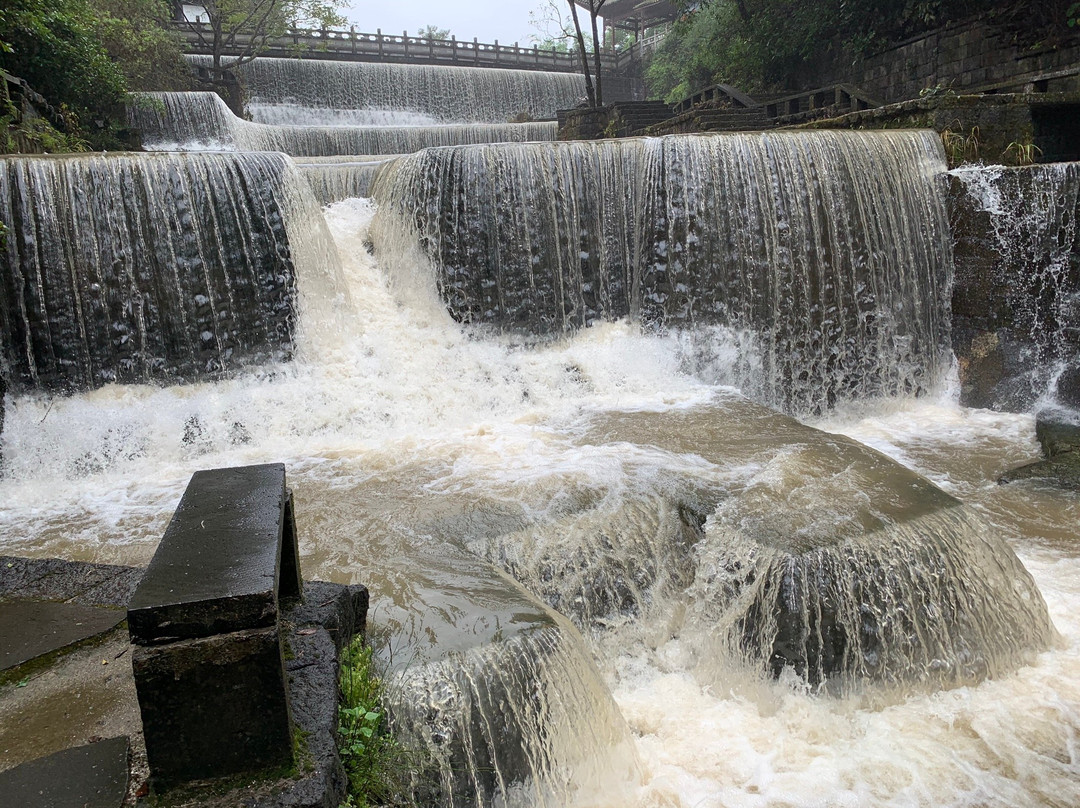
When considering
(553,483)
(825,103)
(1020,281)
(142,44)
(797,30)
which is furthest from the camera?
(797,30)

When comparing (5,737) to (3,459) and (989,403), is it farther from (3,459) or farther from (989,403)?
(989,403)

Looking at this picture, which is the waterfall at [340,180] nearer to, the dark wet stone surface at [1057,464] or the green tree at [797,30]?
the dark wet stone surface at [1057,464]

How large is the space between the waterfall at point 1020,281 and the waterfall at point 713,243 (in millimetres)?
366

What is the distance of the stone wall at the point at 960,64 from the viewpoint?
10.4m

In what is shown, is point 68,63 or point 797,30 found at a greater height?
point 797,30

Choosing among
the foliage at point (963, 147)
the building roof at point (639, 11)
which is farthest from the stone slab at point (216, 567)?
the building roof at point (639, 11)

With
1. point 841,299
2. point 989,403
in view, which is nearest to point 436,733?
point 841,299

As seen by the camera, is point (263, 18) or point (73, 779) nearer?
point (73, 779)

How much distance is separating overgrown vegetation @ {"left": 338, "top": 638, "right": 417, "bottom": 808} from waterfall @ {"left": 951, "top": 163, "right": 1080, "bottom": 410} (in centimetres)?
713

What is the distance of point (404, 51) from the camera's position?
22438 mm

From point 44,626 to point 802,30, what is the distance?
16.0 meters

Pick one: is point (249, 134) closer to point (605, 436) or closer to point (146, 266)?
point (146, 266)

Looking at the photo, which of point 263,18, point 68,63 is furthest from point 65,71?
point 263,18

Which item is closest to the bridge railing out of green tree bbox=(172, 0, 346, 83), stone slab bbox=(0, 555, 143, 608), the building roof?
green tree bbox=(172, 0, 346, 83)
